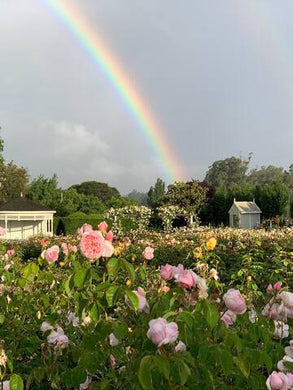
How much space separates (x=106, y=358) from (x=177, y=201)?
32099mm

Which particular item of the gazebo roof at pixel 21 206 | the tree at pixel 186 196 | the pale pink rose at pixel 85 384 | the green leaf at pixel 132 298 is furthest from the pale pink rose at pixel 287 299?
the tree at pixel 186 196

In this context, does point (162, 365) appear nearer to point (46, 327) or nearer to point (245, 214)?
point (46, 327)

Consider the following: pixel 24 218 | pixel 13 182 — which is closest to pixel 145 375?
pixel 24 218

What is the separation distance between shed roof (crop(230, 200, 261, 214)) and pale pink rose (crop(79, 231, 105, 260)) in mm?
33008

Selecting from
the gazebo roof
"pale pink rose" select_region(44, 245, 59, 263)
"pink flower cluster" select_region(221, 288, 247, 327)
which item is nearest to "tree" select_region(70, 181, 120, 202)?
the gazebo roof

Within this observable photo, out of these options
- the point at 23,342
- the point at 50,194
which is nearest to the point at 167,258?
the point at 23,342

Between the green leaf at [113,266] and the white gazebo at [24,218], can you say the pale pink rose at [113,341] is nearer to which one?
the green leaf at [113,266]

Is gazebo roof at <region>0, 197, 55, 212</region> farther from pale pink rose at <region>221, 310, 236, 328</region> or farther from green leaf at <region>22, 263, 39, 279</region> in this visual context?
pale pink rose at <region>221, 310, 236, 328</region>

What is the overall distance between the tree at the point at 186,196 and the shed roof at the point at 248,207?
8.63 ft

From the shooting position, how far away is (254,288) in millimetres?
5766

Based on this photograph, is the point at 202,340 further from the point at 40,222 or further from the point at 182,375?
the point at 40,222

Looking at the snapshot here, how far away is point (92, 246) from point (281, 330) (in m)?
0.81

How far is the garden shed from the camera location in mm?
34281

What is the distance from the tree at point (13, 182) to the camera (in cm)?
4291
